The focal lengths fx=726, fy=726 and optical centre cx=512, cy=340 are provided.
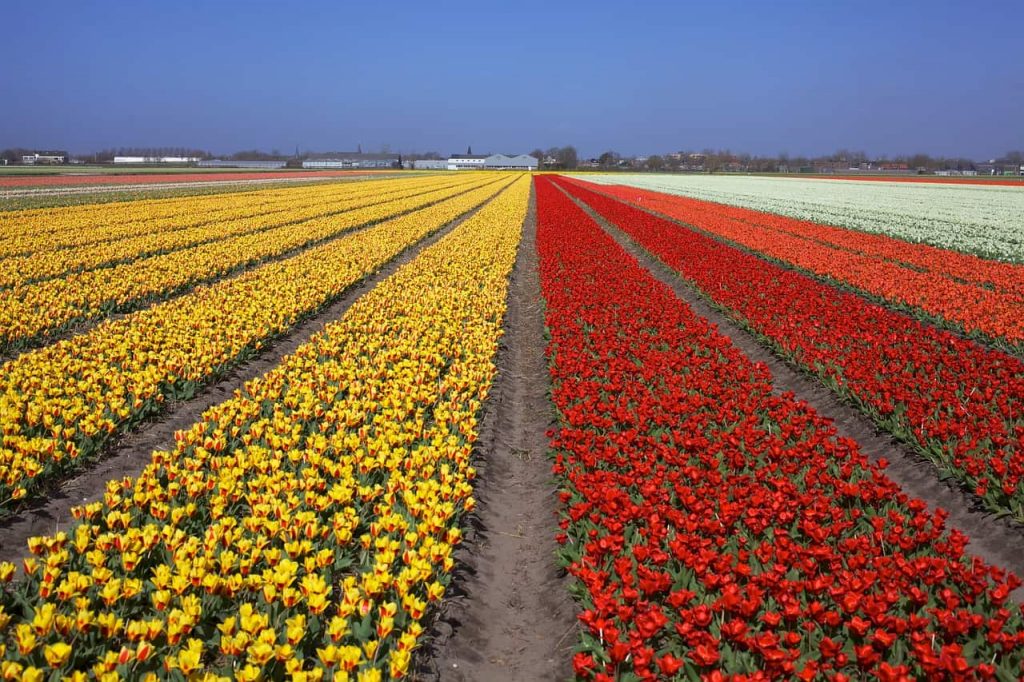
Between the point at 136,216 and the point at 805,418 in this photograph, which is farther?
the point at 136,216

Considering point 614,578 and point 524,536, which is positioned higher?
point 614,578

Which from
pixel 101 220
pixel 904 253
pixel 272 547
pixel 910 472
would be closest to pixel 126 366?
pixel 272 547

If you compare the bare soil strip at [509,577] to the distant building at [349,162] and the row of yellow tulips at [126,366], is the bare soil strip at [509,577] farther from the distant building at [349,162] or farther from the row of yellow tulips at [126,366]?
the distant building at [349,162]

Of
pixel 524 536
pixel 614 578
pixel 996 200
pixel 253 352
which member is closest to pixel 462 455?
pixel 524 536

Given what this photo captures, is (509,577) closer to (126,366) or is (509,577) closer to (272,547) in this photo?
(272,547)

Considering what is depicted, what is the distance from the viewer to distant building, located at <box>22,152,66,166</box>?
14788 centimetres

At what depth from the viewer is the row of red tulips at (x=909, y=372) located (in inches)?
267

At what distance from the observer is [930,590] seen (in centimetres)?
448

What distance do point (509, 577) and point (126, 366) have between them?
20.0ft

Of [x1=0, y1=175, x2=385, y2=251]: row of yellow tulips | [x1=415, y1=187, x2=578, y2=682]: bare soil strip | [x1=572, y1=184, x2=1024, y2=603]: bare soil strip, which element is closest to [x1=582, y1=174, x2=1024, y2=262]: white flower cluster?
[x1=572, y1=184, x2=1024, y2=603]: bare soil strip

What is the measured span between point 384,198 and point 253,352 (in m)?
35.3

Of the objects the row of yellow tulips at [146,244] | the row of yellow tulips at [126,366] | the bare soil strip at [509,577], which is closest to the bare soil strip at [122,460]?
the row of yellow tulips at [126,366]

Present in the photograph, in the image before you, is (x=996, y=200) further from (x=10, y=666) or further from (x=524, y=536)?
(x=10, y=666)

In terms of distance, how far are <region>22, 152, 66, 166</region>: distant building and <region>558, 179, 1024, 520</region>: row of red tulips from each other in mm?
165219
